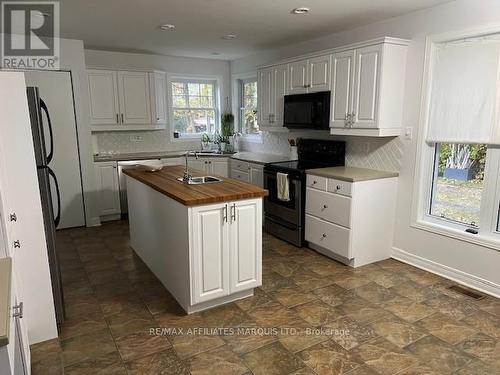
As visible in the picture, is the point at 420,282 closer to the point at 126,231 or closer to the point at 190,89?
the point at 126,231

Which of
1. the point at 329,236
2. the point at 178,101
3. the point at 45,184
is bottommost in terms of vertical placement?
the point at 329,236

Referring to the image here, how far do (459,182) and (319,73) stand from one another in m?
1.82

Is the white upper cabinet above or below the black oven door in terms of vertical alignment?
above

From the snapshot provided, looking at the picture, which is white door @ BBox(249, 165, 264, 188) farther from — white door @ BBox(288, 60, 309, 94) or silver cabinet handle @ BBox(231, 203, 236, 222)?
silver cabinet handle @ BBox(231, 203, 236, 222)

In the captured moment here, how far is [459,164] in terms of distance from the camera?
3.29m

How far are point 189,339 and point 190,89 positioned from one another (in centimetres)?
474

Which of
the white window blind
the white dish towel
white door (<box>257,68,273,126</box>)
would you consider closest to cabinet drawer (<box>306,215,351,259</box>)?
the white dish towel

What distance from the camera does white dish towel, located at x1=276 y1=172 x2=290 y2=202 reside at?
4.14 m

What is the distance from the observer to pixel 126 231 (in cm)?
480

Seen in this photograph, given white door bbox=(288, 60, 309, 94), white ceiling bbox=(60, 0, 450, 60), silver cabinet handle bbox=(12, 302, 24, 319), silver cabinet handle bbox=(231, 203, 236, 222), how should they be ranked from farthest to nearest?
white door bbox=(288, 60, 309, 94) → white ceiling bbox=(60, 0, 450, 60) → silver cabinet handle bbox=(231, 203, 236, 222) → silver cabinet handle bbox=(12, 302, 24, 319)

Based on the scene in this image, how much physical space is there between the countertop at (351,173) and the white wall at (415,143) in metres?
0.24

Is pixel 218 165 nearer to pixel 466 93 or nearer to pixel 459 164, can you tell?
pixel 459 164

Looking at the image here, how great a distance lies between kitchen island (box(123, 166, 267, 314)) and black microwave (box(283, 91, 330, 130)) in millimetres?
1492

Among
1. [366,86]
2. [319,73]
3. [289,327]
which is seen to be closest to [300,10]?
[319,73]
